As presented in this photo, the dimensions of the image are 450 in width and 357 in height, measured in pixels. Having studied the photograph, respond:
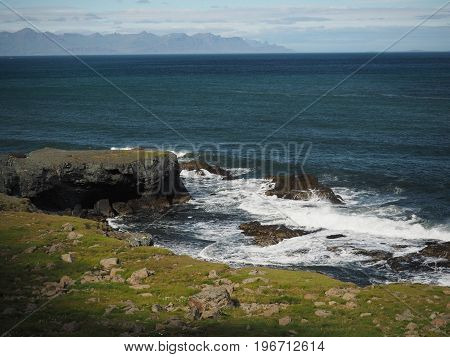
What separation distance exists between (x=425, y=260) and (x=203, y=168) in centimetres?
3558

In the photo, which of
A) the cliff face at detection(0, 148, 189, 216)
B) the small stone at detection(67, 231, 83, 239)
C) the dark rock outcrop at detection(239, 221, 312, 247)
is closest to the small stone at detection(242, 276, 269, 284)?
the small stone at detection(67, 231, 83, 239)

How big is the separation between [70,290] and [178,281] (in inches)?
234

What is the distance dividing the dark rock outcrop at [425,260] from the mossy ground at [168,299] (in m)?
9.86

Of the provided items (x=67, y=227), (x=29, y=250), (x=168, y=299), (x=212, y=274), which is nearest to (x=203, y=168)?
(x=67, y=227)

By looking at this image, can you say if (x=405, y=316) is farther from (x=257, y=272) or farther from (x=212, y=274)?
(x=212, y=274)

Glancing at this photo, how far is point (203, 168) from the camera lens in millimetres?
71875

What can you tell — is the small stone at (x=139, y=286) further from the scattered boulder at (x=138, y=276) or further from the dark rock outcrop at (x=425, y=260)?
the dark rock outcrop at (x=425, y=260)

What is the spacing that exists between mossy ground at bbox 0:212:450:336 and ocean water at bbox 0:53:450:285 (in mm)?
10020

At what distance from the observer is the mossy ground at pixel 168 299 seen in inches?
963

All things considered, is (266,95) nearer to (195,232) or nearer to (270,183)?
(270,183)

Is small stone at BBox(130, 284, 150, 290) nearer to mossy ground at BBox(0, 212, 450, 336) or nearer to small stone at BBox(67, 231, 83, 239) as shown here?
mossy ground at BBox(0, 212, 450, 336)

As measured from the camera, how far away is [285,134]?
94.4 meters

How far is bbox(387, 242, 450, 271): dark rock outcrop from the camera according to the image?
41.4 meters
